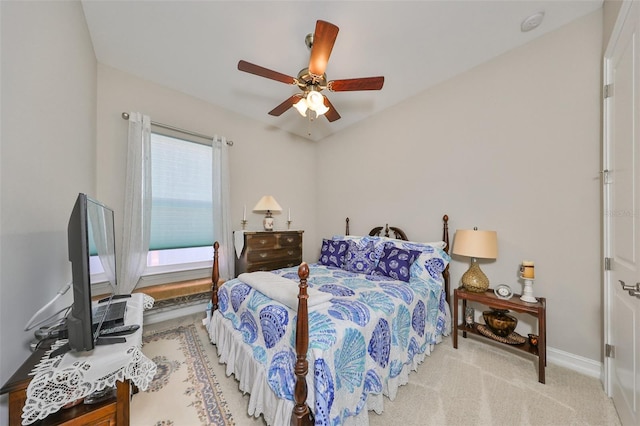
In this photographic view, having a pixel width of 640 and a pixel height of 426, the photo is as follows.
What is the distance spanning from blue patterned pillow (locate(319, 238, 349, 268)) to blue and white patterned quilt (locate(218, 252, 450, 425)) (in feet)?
2.06

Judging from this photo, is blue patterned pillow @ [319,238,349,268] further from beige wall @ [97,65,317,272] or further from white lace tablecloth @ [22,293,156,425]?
white lace tablecloth @ [22,293,156,425]

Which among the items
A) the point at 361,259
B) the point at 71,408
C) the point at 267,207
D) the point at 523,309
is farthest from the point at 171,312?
the point at 523,309

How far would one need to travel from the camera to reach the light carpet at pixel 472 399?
143cm

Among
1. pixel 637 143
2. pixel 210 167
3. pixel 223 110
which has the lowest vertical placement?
pixel 637 143

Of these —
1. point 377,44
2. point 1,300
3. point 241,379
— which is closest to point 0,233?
point 1,300

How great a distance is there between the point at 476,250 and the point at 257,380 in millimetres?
2156

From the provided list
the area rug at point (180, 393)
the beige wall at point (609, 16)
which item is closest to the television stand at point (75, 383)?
the area rug at point (180, 393)

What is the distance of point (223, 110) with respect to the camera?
338cm

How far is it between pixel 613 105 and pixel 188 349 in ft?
13.5

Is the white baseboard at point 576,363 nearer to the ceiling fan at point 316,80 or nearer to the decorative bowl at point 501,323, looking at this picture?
the decorative bowl at point 501,323

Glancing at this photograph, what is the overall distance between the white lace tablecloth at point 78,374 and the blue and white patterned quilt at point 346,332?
671mm

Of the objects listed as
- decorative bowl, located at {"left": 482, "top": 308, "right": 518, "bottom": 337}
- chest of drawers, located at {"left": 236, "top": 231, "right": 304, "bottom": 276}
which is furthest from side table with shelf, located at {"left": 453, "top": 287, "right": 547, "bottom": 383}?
chest of drawers, located at {"left": 236, "top": 231, "right": 304, "bottom": 276}

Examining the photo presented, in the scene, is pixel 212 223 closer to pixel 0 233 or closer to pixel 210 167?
pixel 210 167

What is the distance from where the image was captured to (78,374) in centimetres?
84
